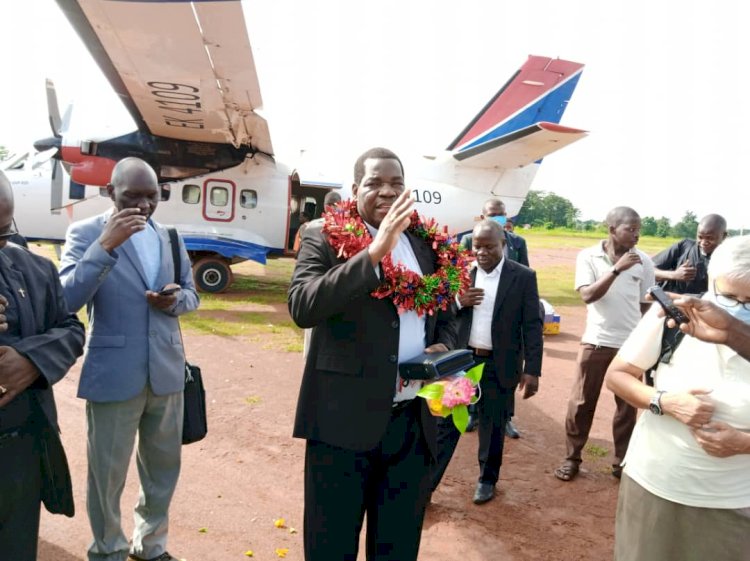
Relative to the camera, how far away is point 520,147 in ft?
43.5

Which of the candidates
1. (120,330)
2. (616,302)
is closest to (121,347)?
(120,330)

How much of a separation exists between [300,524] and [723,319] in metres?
2.92

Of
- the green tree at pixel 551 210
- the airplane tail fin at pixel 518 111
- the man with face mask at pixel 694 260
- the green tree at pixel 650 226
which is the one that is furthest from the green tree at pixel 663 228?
the man with face mask at pixel 694 260

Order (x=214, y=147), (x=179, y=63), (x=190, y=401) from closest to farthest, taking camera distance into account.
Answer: (x=190, y=401)
(x=179, y=63)
(x=214, y=147)

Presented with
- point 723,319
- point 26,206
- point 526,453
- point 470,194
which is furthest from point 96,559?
point 470,194

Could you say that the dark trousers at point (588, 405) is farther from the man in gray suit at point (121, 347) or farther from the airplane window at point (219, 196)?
the airplane window at point (219, 196)

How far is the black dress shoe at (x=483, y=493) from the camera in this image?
4168mm

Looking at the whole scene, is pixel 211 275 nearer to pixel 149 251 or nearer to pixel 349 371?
pixel 149 251

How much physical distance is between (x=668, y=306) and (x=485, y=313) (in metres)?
2.17

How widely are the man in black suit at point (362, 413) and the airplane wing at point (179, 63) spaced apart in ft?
18.8

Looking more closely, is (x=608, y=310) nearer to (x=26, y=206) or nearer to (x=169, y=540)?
(x=169, y=540)

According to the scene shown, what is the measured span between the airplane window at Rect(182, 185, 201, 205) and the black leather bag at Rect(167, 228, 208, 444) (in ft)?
31.7

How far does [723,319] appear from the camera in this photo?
204 centimetres

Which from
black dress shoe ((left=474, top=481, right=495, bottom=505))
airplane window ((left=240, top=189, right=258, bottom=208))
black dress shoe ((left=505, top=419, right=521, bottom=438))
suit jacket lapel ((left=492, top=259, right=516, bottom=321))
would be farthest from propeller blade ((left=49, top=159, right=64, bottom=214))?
black dress shoe ((left=474, top=481, right=495, bottom=505))
